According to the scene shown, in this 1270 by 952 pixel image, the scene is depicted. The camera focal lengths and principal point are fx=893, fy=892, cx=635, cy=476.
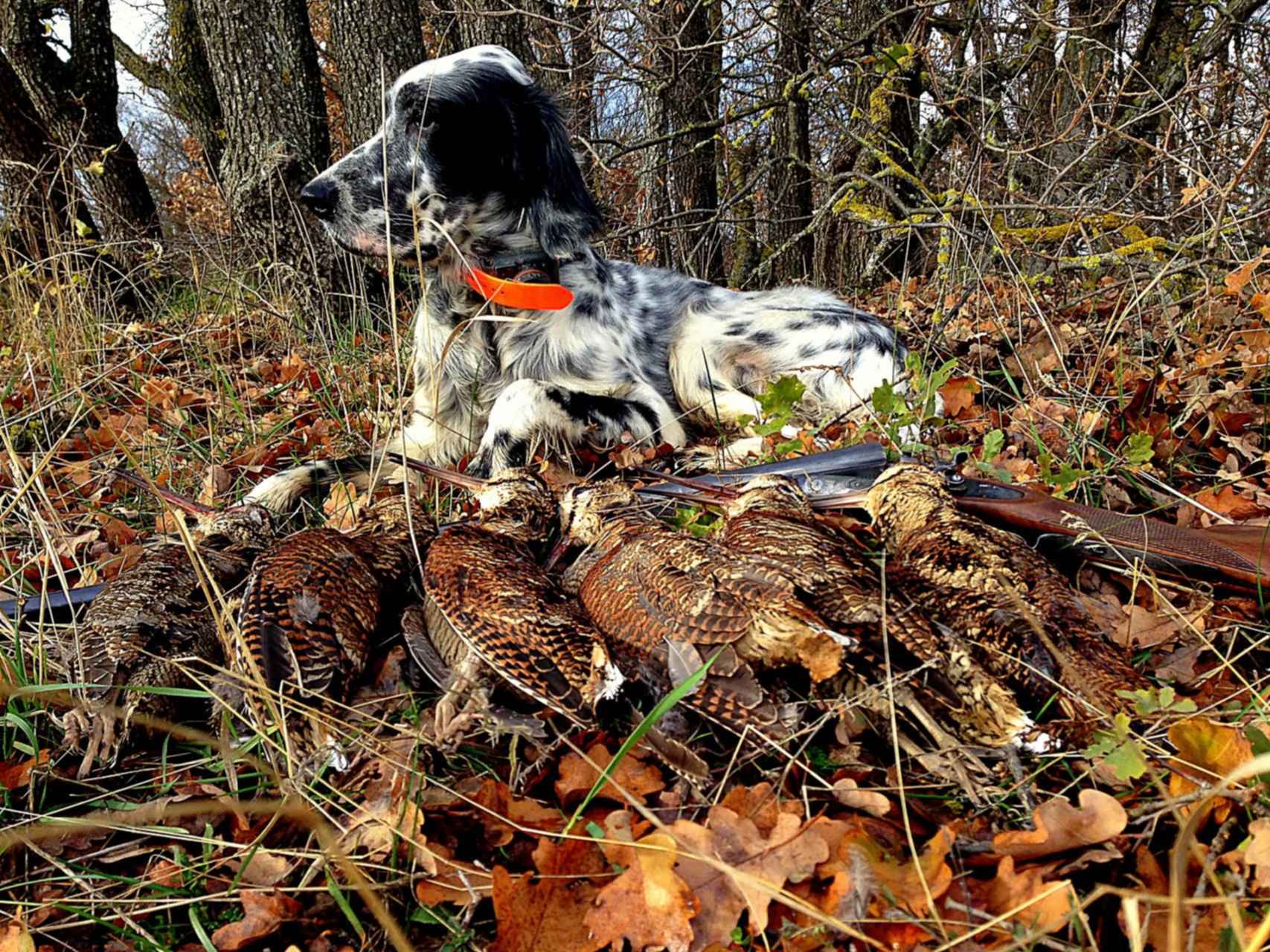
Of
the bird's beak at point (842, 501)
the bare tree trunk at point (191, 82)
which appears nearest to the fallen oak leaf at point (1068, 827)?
the bird's beak at point (842, 501)

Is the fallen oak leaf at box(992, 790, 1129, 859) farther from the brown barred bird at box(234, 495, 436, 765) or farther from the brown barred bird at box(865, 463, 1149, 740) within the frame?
the brown barred bird at box(234, 495, 436, 765)

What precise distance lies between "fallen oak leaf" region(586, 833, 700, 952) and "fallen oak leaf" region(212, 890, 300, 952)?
1.63 feet

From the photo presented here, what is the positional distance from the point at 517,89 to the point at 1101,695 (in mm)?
4026

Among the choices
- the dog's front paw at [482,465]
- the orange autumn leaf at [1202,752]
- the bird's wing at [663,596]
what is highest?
the bird's wing at [663,596]

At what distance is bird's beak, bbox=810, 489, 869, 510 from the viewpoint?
216 cm

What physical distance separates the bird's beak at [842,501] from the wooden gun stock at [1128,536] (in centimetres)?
21

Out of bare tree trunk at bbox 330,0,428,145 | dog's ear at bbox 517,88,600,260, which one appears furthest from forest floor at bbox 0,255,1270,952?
bare tree trunk at bbox 330,0,428,145

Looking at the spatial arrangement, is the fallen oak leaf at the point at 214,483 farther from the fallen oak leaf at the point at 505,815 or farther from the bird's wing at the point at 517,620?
the fallen oak leaf at the point at 505,815

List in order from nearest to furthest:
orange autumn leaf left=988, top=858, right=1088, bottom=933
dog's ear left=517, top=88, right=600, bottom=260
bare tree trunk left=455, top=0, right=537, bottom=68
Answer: orange autumn leaf left=988, top=858, right=1088, bottom=933 → dog's ear left=517, top=88, right=600, bottom=260 → bare tree trunk left=455, top=0, right=537, bottom=68

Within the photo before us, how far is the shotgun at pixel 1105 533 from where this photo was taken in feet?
6.45

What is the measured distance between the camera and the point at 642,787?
1.56 metres

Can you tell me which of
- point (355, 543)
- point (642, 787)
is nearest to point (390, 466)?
point (355, 543)

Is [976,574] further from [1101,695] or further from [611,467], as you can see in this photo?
[611,467]

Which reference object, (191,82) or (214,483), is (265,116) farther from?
(191,82)
